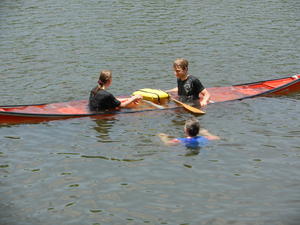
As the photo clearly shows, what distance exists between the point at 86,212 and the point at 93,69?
9295 mm

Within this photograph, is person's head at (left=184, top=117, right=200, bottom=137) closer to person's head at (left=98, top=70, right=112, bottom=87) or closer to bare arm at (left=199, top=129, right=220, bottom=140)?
bare arm at (left=199, top=129, right=220, bottom=140)

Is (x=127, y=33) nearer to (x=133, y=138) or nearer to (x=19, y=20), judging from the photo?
(x=19, y=20)

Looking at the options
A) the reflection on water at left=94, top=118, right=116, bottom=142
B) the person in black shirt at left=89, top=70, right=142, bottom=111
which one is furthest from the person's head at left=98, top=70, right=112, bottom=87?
the reflection on water at left=94, top=118, right=116, bottom=142

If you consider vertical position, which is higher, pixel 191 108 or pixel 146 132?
pixel 191 108

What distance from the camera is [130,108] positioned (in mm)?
12359

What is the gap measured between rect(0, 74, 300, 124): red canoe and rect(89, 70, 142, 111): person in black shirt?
144 mm

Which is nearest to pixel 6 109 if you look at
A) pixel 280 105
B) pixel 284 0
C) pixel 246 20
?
pixel 280 105

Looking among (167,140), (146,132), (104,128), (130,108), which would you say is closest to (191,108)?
(130,108)

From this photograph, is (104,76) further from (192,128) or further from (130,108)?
(192,128)

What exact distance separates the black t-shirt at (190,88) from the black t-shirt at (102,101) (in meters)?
1.66

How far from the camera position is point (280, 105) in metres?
13.1

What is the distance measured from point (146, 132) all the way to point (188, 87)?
6.75 ft

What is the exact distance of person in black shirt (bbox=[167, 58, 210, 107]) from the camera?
40.8 ft

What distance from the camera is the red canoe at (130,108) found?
37.6 ft
